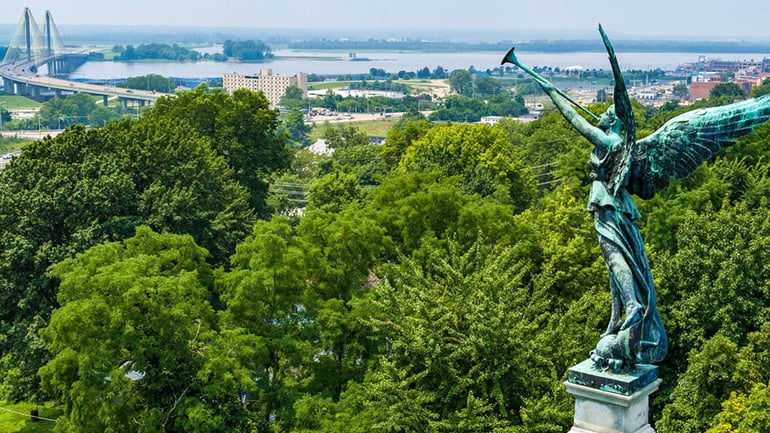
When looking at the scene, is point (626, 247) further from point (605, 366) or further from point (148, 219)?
point (148, 219)

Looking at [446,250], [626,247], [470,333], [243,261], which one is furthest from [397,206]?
[626,247]

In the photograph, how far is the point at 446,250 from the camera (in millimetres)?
31609

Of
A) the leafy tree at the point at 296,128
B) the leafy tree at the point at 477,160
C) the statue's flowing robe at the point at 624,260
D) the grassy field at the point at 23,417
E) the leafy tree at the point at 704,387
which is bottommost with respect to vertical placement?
the leafy tree at the point at 296,128

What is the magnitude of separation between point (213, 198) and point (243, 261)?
12.7 meters

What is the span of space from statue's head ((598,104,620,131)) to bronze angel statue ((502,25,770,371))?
0.01m

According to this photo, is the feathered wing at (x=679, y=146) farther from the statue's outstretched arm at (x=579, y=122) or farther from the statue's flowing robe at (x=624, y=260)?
the statue's outstretched arm at (x=579, y=122)

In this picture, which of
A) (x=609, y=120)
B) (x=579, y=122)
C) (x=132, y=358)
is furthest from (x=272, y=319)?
(x=609, y=120)

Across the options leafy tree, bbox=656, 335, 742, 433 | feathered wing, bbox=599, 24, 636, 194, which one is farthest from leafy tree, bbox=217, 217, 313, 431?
feathered wing, bbox=599, 24, 636, 194

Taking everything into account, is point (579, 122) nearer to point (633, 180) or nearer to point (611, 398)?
point (633, 180)

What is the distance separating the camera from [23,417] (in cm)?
3612

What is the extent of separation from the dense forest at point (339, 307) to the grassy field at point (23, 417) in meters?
2.55

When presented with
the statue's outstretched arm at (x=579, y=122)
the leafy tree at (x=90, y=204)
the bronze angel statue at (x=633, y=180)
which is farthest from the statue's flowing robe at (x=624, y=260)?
the leafy tree at (x=90, y=204)

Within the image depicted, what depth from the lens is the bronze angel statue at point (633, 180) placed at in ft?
43.3

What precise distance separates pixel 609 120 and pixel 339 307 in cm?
1534
